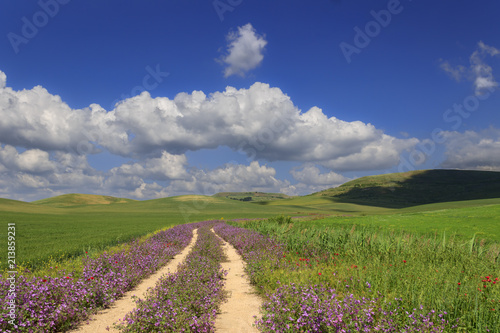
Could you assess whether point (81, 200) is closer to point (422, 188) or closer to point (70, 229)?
point (70, 229)

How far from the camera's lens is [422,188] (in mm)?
155625

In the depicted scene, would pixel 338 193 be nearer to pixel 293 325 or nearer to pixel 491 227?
pixel 491 227

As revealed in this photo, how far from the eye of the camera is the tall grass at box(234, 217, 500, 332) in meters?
5.38

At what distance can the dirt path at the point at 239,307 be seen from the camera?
6.42m

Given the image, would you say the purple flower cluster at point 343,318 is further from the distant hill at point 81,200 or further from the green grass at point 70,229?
the distant hill at point 81,200

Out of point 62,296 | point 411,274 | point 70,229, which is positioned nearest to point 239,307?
point 62,296

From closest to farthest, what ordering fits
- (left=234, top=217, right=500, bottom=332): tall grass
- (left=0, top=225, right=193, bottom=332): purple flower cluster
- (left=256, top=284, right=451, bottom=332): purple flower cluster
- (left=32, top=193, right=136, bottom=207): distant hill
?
(left=256, top=284, right=451, bottom=332): purple flower cluster, (left=234, top=217, right=500, bottom=332): tall grass, (left=0, top=225, right=193, bottom=332): purple flower cluster, (left=32, top=193, right=136, bottom=207): distant hill

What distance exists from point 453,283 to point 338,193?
184 m

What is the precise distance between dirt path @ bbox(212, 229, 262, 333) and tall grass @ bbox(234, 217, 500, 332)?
859 millimetres

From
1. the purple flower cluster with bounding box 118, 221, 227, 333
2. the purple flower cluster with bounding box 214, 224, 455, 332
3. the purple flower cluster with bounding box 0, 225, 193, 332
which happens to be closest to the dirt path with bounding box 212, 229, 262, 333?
the purple flower cluster with bounding box 118, 221, 227, 333

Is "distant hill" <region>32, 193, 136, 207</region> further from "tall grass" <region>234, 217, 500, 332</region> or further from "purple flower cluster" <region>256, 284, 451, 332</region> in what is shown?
"purple flower cluster" <region>256, 284, 451, 332</region>

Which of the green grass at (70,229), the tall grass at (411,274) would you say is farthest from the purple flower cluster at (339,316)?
the green grass at (70,229)

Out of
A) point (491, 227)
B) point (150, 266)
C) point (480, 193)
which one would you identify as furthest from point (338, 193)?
point (150, 266)

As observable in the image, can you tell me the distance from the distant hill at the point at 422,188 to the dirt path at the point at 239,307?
126m
